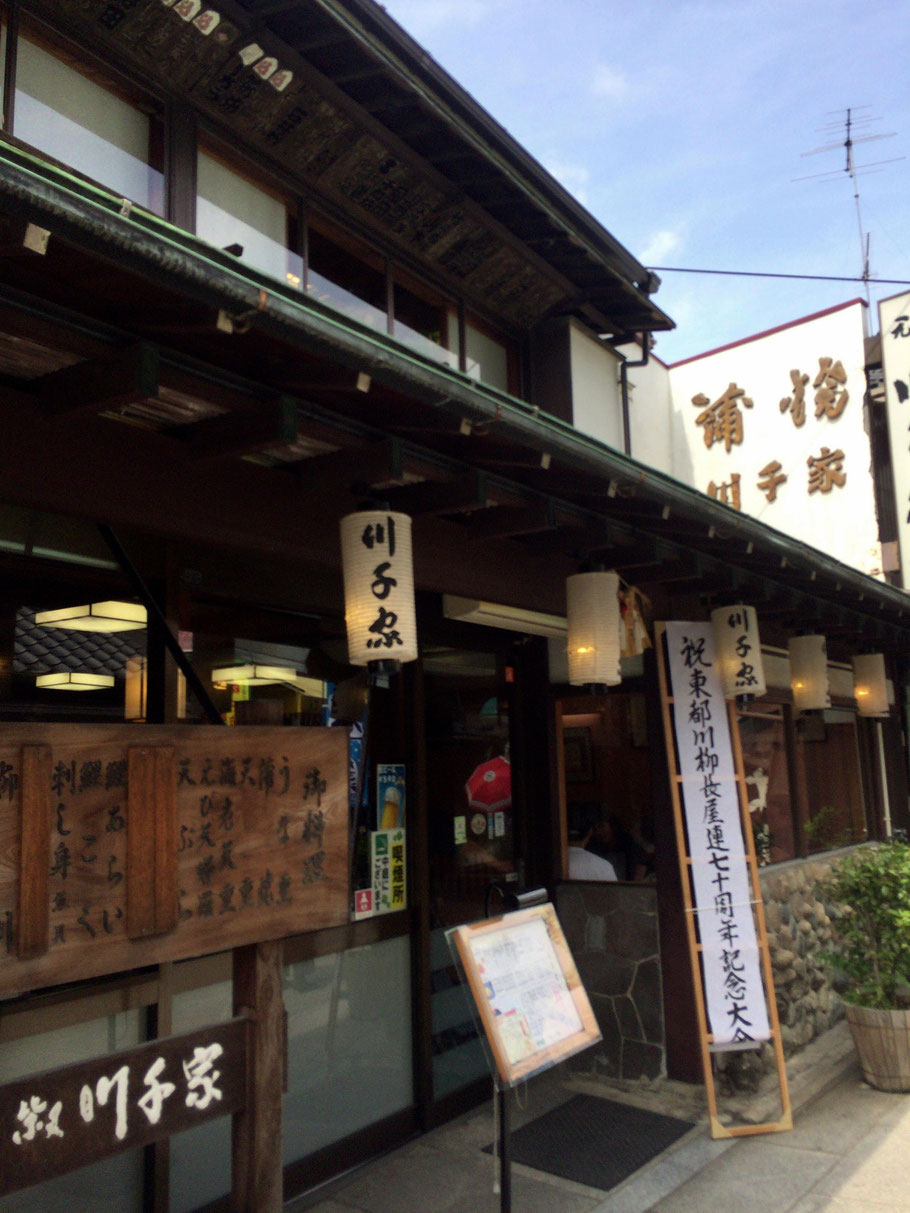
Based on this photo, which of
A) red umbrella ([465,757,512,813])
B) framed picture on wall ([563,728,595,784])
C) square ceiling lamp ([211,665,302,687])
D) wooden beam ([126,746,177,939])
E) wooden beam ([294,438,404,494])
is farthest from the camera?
framed picture on wall ([563,728,595,784])

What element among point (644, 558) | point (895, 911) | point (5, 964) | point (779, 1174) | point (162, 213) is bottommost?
point (779, 1174)

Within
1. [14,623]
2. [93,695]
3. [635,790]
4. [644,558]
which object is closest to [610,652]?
[644,558]

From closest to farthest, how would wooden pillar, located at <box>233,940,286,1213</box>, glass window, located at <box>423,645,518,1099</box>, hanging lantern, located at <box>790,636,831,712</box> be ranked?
1. wooden pillar, located at <box>233,940,286,1213</box>
2. glass window, located at <box>423,645,518,1099</box>
3. hanging lantern, located at <box>790,636,831,712</box>

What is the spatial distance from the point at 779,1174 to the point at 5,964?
201 inches

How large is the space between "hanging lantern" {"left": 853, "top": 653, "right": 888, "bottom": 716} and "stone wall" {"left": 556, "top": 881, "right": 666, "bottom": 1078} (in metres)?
4.89

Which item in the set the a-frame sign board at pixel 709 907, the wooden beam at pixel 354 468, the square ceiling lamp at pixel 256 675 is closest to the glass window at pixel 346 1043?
the square ceiling lamp at pixel 256 675

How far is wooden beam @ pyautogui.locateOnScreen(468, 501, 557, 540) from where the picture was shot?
17.8 feet

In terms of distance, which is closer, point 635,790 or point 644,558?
point 644,558

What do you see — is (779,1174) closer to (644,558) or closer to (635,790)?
(635,790)

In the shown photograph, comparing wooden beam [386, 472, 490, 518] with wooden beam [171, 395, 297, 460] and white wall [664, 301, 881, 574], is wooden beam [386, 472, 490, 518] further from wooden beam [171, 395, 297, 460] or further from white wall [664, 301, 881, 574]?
white wall [664, 301, 881, 574]

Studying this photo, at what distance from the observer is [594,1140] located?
647 cm

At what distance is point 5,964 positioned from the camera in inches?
113

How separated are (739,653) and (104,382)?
549 cm

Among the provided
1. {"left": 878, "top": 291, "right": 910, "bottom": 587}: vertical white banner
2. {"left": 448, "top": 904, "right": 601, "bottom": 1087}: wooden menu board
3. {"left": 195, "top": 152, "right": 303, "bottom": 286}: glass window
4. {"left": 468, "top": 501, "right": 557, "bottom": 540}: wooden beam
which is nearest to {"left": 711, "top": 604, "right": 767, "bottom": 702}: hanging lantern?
{"left": 468, "top": 501, "right": 557, "bottom": 540}: wooden beam
